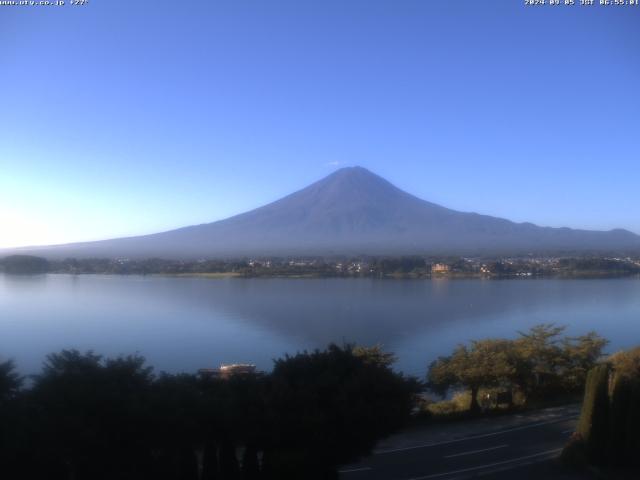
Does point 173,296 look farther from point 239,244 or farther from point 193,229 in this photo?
point 193,229

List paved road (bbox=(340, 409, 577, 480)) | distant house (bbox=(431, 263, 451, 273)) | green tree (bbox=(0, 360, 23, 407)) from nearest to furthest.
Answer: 1. green tree (bbox=(0, 360, 23, 407))
2. paved road (bbox=(340, 409, 577, 480))
3. distant house (bbox=(431, 263, 451, 273))

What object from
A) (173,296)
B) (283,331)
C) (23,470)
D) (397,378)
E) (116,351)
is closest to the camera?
(23,470)

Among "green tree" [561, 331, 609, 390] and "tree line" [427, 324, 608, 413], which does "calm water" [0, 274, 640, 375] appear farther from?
"green tree" [561, 331, 609, 390]

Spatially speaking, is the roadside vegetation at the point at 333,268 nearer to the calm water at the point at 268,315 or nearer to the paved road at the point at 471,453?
the calm water at the point at 268,315

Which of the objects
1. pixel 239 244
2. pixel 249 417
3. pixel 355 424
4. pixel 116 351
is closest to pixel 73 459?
pixel 249 417

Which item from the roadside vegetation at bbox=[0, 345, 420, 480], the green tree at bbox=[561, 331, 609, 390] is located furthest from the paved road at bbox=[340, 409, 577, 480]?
the green tree at bbox=[561, 331, 609, 390]

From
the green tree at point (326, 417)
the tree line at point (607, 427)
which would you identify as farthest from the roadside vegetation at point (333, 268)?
the tree line at point (607, 427)
